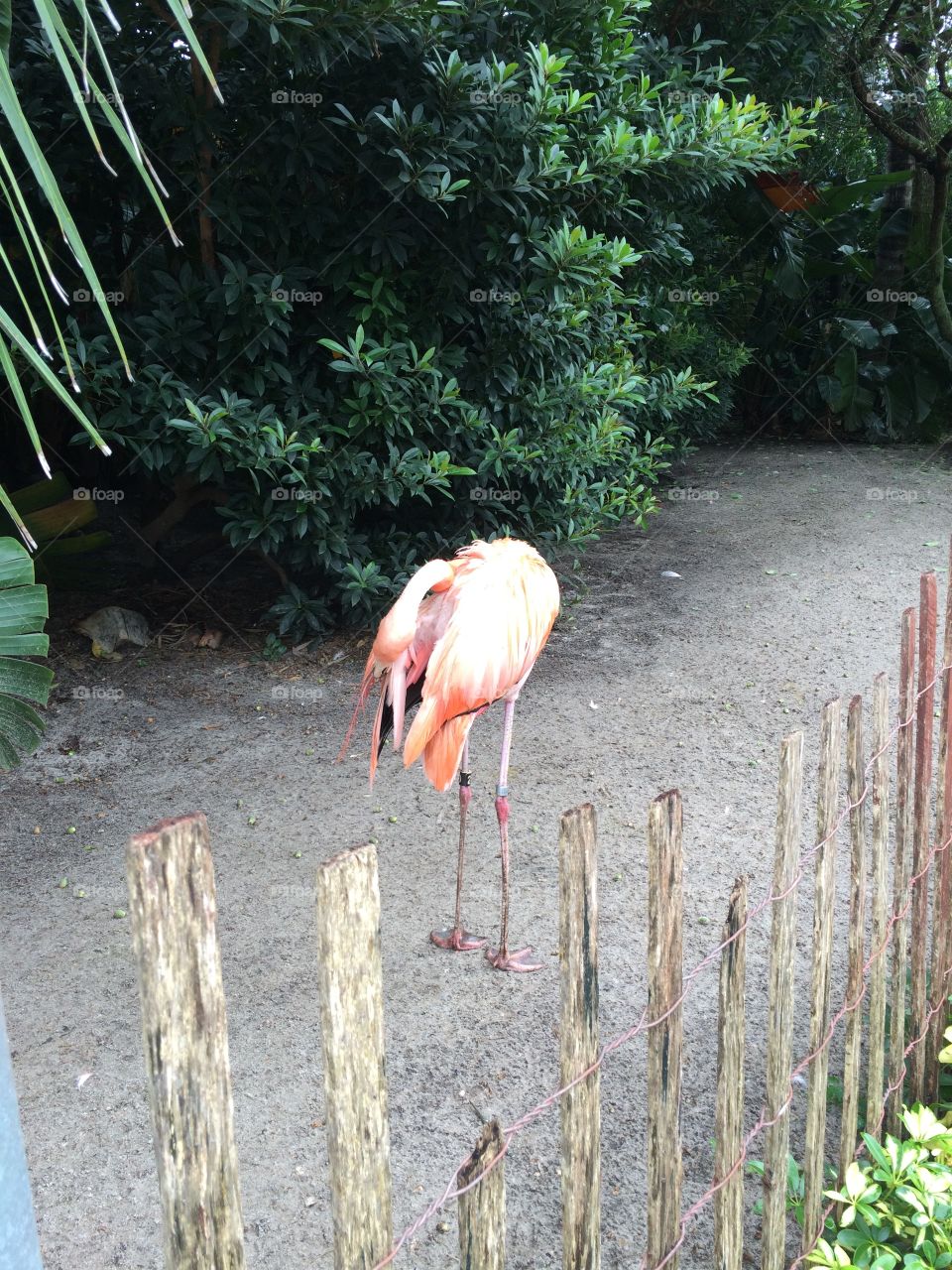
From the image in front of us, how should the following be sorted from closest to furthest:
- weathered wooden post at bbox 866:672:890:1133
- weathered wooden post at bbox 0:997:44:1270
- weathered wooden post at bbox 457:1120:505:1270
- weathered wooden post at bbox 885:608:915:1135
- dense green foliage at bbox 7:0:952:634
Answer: weathered wooden post at bbox 0:997:44:1270 → weathered wooden post at bbox 457:1120:505:1270 → weathered wooden post at bbox 866:672:890:1133 → weathered wooden post at bbox 885:608:915:1135 → dense green foliage at bbox 7:0:952:634

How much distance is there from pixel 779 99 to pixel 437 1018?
7.83 m

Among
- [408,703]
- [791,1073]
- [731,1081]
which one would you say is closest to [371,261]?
[408,703]

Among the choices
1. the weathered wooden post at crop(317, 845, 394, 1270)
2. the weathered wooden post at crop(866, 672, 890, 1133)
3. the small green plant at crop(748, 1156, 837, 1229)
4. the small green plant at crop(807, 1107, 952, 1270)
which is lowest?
the small green plant at crop(748, 1156, 837, 1229)

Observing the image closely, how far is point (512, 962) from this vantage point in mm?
3576

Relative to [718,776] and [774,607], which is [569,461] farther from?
[718,776]

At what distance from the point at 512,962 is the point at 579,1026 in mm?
2239

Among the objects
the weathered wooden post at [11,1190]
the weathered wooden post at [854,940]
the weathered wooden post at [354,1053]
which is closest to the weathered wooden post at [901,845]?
the weathered wooden post at [854,940]

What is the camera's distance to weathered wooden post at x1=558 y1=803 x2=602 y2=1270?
1354 millimetres

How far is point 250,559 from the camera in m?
7.32

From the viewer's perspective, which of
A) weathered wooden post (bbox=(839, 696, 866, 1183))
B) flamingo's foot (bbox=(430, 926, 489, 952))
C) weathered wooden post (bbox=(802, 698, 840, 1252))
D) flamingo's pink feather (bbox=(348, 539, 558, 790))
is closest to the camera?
weathered wooden post (bbox=(802, 698, 840, 1252))

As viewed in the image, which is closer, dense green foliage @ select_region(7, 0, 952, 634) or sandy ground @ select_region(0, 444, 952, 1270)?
sandy ground @ select_region(0, 444, 952, 1270)

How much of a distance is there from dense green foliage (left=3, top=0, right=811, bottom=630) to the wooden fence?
346 centimetres

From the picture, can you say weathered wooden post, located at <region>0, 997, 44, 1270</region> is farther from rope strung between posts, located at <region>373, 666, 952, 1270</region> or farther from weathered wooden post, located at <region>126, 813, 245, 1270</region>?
rope strung between posts, located at <region>373, 666, 952, 1270</region>

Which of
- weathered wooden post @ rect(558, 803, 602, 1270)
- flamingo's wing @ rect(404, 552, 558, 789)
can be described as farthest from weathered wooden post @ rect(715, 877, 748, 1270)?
flamingo's wing @ rect(404, 552, 558, 789)
